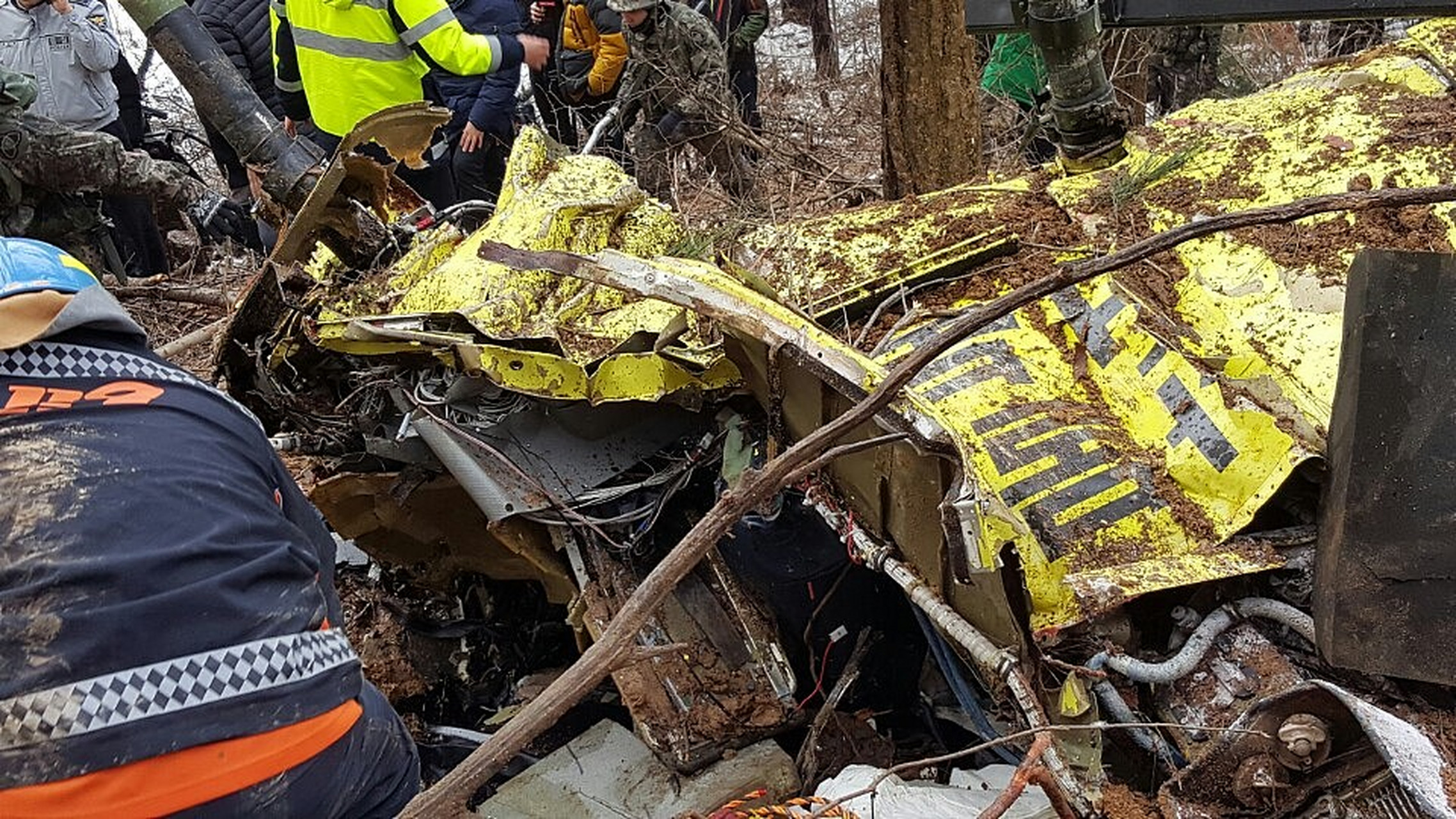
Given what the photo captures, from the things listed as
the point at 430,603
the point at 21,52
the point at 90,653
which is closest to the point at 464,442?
the point at 430,603

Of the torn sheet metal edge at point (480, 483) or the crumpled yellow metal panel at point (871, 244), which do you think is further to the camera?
the torn sheet metal edge at point (480, 483)

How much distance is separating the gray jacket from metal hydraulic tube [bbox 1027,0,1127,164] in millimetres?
5302

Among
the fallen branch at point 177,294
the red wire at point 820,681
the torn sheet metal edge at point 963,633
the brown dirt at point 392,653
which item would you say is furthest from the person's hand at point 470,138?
the torn sheet metal edge at point 963,633

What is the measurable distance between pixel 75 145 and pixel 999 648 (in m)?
5.58

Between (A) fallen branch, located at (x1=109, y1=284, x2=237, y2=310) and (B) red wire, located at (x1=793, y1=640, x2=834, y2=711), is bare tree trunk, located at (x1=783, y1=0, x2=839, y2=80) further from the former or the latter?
(B) red wire, located at (x1=793, y1=640, x2=834, y2=711)

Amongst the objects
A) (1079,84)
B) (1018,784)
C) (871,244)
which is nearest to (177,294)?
(871,244)

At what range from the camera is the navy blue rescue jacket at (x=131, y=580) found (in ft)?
4.75

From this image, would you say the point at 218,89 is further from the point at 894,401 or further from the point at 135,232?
the point at 894,401

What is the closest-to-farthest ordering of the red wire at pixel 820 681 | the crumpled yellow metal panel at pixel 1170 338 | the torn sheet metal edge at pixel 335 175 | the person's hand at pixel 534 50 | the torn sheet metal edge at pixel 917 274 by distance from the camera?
the crumpled yellow metal panel at pixel 1170 338 → the torn sheet metal edge at pixel 917 274 → the red wire at pixel 820 681 → the torn sheet metal edge at pixel 335 175 → the person's hand at pixel 534 50

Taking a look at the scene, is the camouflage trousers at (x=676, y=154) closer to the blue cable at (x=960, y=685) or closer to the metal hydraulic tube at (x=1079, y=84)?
the metal hydraulic tube at (x=1079, y=84)

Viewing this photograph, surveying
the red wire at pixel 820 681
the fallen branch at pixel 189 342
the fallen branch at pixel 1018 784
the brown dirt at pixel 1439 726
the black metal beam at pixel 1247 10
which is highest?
the black metal beam at pixel 1247 10

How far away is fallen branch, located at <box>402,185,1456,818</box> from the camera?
110 cm

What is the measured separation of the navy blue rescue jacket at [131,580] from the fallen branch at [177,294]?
4338 mm

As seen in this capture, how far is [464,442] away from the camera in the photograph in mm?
2916
